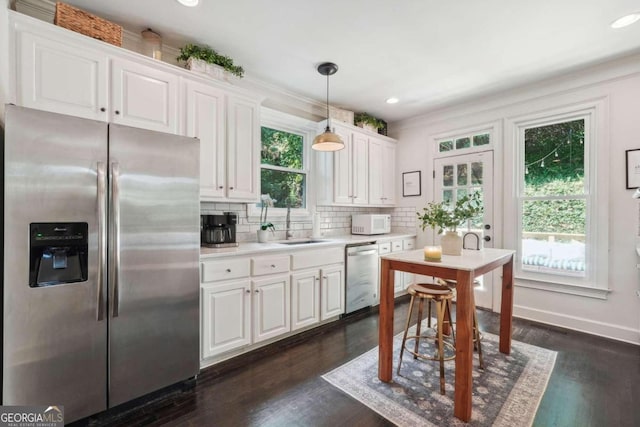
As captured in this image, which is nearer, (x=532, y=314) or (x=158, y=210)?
(x=158, y=210)

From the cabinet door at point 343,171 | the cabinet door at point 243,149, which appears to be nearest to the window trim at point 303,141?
the cabinet door at point 343,171

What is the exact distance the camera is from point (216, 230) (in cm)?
262

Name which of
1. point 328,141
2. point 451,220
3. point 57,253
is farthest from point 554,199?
point 57,253

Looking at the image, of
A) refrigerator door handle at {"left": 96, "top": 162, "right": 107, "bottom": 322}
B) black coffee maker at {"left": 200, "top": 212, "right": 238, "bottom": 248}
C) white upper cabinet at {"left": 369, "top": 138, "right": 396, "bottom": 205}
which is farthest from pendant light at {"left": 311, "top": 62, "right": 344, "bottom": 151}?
refrigerator door handle at {"left": 96, "top": 162, "right": 107, "bottom": 322}

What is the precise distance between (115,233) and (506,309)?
9.80 feet

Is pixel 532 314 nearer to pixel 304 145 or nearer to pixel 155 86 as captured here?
pixel 304 145

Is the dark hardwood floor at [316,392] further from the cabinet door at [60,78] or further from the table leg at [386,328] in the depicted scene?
the cabinet door at [60,78]

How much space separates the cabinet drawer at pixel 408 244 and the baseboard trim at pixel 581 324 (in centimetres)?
146

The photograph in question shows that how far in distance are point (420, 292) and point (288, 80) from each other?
256 cm

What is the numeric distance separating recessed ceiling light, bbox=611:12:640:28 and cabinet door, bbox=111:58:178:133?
3.44m

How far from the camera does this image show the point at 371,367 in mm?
2314

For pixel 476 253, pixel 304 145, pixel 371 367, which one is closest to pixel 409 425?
pixel 371 367

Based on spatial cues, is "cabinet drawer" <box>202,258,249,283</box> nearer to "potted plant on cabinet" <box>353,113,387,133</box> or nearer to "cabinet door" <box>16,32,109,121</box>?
"cabinet door" <box>16,32,109,121</box>

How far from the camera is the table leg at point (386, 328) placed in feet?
6.95
